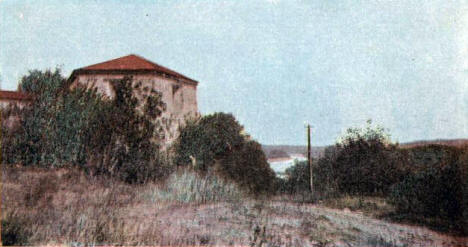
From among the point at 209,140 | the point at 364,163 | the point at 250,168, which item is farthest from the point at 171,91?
the point at 364,163

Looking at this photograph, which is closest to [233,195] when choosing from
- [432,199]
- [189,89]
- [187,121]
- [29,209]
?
[29,209]

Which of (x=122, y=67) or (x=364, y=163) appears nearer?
(x=364, y=163)

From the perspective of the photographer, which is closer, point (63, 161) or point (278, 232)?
point (278, 232)

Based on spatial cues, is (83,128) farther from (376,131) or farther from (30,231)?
(376,131)

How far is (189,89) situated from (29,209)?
20.5 metres

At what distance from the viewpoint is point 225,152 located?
2117cm

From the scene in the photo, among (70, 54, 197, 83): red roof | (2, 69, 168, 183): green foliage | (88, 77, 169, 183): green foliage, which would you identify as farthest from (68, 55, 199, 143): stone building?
(2, 69, 168, 183): green foliage

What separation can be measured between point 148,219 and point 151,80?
16782 millimetres

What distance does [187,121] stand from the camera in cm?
2003

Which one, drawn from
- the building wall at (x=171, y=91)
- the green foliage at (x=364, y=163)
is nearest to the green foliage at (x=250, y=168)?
the building wall at (x=171, y=91)

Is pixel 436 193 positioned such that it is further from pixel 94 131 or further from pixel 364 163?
pixel 94 131

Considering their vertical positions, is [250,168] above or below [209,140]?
below

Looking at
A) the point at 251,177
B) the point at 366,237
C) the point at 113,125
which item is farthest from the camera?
the point at 251,177

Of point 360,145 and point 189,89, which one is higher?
point 189,89
